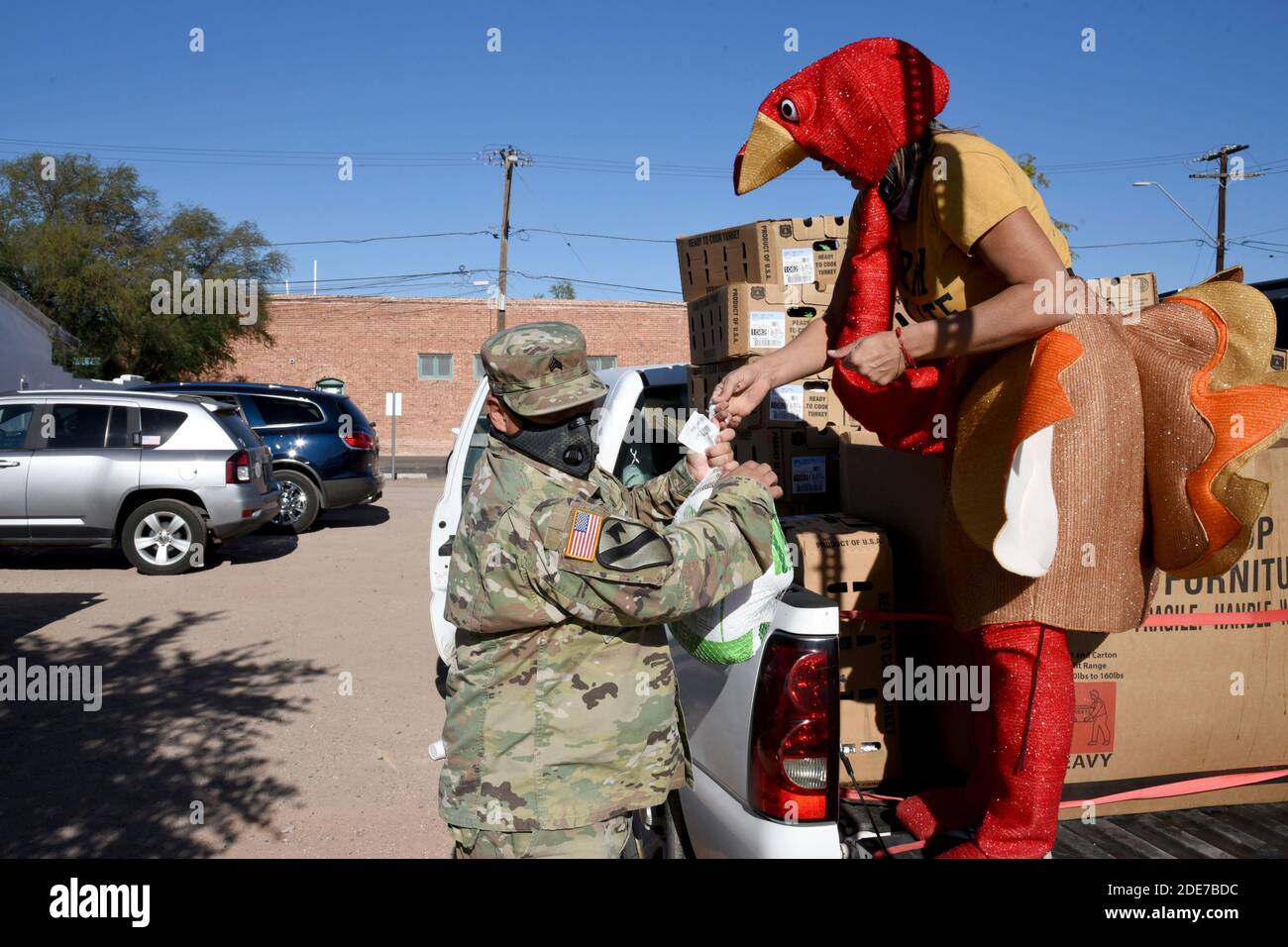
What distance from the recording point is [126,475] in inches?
392

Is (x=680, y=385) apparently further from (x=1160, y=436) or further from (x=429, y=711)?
(x=429, y=711)

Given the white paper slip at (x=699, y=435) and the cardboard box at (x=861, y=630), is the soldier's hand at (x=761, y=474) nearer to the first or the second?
the white paper slip at (x=699, y=435)

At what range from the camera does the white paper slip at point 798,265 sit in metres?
3.96

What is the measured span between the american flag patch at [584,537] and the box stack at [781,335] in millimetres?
1695

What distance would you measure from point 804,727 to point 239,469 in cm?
940

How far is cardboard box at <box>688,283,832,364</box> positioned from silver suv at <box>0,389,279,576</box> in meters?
7.95

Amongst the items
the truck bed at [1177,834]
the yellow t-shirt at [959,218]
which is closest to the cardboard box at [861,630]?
the truck bed at [1177,834]

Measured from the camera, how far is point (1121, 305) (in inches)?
150

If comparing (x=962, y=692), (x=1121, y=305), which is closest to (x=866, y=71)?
(x=962, y=692)

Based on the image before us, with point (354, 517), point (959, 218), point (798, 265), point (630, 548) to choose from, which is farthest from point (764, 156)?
point (354, 517)

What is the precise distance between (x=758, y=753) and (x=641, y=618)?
1.97 ft

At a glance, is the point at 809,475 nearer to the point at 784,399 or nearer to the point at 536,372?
the point at 784,399

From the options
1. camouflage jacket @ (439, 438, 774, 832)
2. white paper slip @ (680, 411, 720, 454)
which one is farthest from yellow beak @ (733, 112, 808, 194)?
camouflage jacket @ (439, 438, 774, 832)

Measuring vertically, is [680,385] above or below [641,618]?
above
